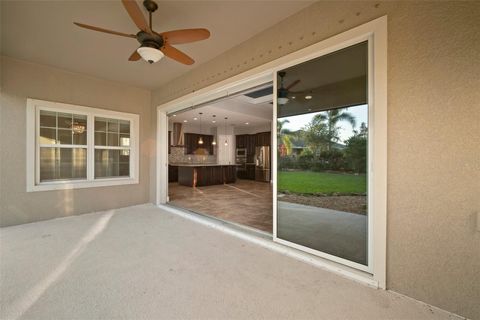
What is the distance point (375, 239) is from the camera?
185 centimetres

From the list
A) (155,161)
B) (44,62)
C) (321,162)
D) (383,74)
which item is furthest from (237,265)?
(44,62)

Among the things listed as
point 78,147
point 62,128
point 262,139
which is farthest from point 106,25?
point 262,139

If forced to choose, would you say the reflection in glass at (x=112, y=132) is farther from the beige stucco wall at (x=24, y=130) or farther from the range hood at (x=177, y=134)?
the range hood at (x=177, y=134)

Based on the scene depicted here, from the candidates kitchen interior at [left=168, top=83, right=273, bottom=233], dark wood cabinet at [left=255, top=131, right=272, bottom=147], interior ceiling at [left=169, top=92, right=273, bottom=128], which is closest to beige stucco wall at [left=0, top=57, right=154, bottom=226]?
kitchen interior at [left=168, top=83, right=273, bottom=233]

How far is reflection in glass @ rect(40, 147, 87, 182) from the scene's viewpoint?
3.87 metres

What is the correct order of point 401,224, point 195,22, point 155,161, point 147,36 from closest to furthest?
point 401,224 < point 147,36 < point 195,22 < point 155,161

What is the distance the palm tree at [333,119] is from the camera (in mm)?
2098

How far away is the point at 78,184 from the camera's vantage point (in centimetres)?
412

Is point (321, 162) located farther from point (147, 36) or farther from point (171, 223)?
point (171, 223)

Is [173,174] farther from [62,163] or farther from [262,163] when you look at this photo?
[62,163]

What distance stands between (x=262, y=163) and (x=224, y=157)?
2.18 m

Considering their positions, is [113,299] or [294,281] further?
[294,281]

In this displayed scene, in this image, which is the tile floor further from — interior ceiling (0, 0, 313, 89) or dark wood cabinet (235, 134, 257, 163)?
dark wood cabinet (235, 134, 257, 163)

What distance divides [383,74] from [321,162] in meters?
1.00
